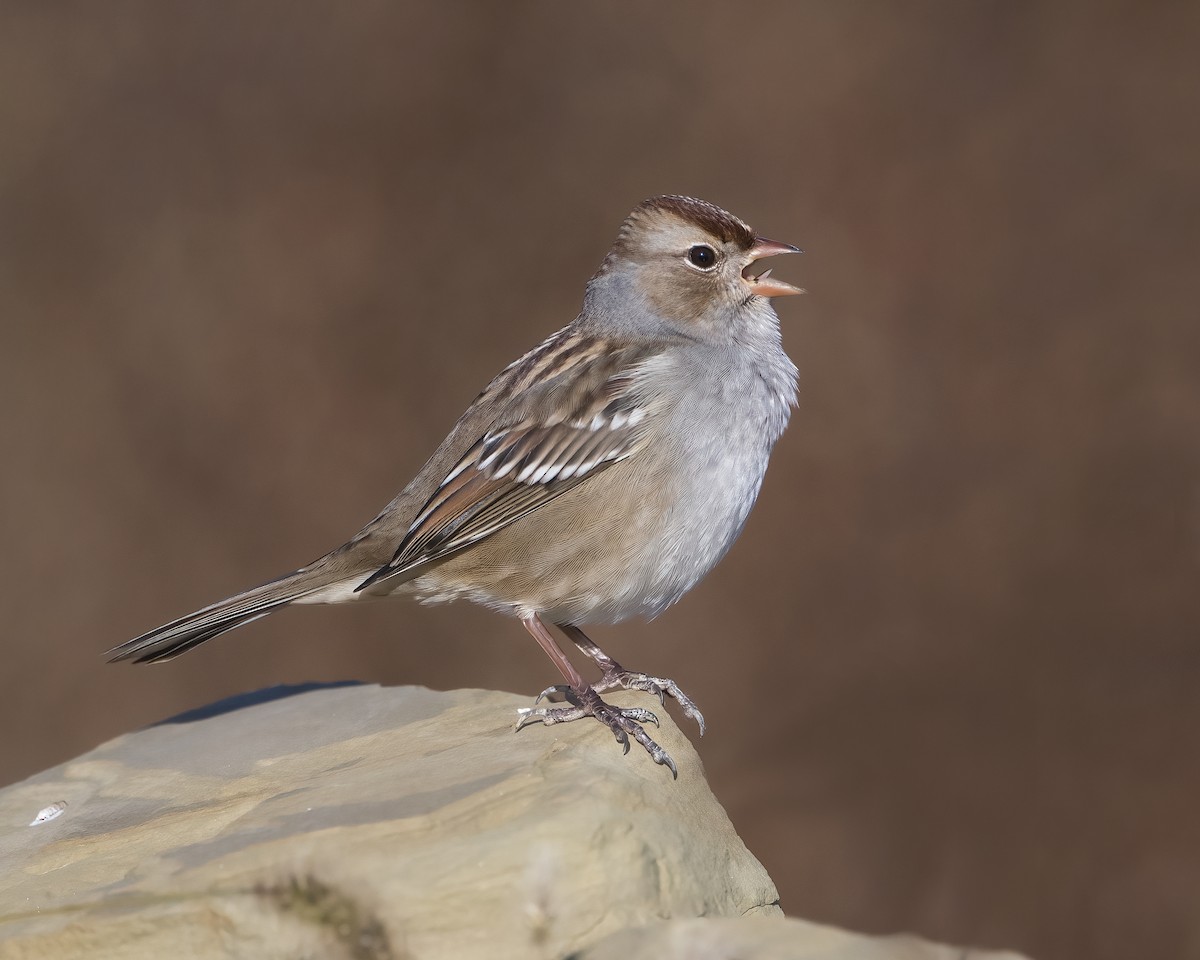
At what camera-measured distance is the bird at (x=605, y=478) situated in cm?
456

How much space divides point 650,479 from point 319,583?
1.33 meters

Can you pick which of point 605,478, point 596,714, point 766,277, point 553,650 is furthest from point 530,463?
point 766,277

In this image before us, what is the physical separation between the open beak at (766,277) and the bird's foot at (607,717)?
5.65 ft

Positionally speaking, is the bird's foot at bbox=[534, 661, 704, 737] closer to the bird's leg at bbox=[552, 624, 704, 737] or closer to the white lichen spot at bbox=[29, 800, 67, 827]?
the bird's leg at bbox=[552, 624, 704, 737]

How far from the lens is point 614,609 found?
475 centimetres

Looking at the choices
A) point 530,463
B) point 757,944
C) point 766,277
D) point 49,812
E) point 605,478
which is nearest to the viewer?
point 757,944

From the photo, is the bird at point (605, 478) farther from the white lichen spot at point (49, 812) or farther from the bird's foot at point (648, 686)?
the white lichen spot at point (49, 812)

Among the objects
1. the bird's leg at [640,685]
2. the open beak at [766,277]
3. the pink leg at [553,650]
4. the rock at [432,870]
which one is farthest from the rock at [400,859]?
the open beak at [766,277]

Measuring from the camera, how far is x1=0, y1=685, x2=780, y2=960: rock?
3.12 metres

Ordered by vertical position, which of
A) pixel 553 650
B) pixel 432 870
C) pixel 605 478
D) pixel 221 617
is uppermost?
pixel 221 617

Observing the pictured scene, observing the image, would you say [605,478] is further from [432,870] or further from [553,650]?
[432,870]

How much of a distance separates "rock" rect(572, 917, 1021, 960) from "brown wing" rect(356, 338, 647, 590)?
6.18ft

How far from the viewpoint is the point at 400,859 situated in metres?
3.19

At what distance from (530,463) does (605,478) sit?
300 millimetres
